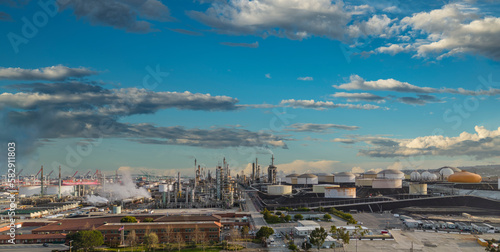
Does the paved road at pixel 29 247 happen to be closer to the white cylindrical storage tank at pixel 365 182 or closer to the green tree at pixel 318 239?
the green tree at pixel 318 239

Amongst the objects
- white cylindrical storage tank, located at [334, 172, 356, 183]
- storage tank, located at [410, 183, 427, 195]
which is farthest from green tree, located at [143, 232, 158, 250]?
white cylindrical storage tank, located at [334, 172, 356, 183]

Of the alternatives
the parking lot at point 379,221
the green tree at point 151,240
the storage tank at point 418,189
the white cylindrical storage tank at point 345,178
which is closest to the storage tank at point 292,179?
the white cylindrical storage tank at point 345,178

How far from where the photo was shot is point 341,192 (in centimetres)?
7862

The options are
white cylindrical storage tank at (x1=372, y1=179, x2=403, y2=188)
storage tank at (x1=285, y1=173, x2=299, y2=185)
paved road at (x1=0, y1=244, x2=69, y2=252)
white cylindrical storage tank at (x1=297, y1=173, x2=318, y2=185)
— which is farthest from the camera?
storage tank at (x1=285, y1=173, x2=299, y2=185)

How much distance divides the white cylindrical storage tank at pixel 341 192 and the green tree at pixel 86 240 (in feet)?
163

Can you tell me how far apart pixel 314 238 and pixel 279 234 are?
24.8ft

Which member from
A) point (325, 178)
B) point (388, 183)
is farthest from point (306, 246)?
point (325, 178)

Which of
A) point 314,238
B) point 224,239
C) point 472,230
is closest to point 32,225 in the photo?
point 224,239

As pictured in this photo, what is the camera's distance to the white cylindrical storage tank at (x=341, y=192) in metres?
78.3

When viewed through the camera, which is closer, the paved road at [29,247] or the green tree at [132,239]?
the paved road at [29,247]

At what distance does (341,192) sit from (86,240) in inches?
2047

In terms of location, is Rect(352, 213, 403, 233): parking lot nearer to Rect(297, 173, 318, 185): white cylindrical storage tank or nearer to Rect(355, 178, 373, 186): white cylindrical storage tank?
Rect(355, 178, 373, 186): white cylindrical storage tank

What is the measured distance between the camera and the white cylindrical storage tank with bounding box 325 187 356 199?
3082 inches

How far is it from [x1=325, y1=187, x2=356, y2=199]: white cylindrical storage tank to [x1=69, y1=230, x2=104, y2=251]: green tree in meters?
49.5
